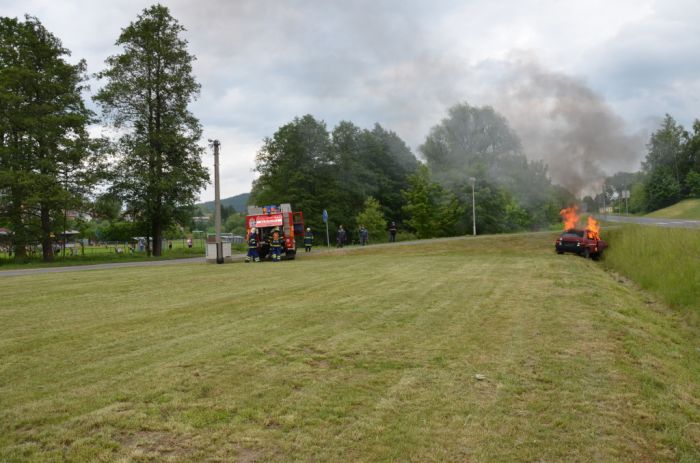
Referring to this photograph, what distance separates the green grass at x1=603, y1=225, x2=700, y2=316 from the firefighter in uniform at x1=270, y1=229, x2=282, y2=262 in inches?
641

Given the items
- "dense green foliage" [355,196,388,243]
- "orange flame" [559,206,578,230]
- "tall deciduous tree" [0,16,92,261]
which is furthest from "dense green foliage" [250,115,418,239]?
"orange flame" [559,206,578,230]

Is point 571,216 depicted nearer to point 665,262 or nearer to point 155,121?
point 665,262

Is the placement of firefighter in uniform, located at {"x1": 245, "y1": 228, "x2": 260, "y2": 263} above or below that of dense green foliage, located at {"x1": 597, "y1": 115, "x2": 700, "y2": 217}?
below

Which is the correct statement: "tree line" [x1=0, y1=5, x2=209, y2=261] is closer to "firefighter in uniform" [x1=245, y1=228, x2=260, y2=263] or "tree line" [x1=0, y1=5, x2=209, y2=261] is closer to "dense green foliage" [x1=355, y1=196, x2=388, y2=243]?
"firefighter in uniform" [x1=245, y1=228, x2=260, y2=263]

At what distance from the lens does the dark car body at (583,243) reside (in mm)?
24516

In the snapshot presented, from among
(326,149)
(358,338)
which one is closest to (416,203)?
(326,149)

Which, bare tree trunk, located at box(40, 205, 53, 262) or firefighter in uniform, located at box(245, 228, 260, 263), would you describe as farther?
bare tree trunk, located at box(40, 205, 53, 262)

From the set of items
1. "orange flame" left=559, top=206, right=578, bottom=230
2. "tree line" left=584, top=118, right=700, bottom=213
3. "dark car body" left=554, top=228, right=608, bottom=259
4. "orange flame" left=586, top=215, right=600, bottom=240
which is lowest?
"dark car body" left=554, top=228, right=608, bottom=259

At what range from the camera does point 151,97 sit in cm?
3875

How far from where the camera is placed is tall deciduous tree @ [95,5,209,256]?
37031mm

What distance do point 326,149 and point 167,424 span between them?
65374mm

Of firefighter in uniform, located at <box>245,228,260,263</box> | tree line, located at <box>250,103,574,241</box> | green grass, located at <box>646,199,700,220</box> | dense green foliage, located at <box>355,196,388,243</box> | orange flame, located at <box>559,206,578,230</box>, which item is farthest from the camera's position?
dense green foliage, located at <box>355,196,388,243</box>

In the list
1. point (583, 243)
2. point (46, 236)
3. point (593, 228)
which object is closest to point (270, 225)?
point (583, 243)

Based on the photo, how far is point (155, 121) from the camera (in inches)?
1533
